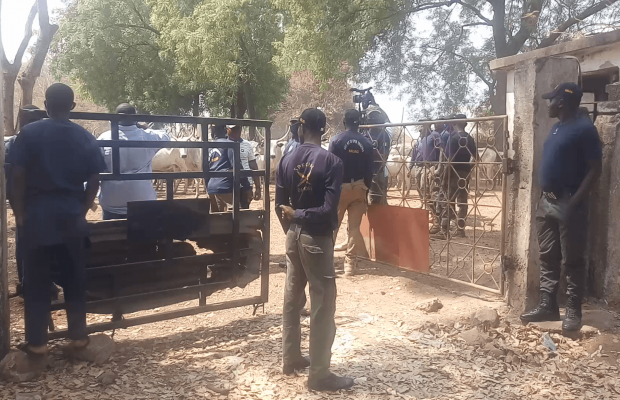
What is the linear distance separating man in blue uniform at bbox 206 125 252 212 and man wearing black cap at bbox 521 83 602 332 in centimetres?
384

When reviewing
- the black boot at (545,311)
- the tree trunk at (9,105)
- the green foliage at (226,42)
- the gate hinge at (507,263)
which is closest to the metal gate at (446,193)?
the gate hinge at (507,263)

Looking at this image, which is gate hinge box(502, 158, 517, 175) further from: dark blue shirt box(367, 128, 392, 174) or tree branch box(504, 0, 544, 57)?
tree branch box(504, 0, 544, 57)

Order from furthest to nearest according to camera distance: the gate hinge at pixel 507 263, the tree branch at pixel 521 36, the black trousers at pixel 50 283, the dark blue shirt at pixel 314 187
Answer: the tree branch at pixel 521 36 → the gate hinge at pixel 507 263 → the black trousers at pixel 50 283 → the dark blue shirt at pixel 314 187

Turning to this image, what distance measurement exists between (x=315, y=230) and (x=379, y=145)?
492cm

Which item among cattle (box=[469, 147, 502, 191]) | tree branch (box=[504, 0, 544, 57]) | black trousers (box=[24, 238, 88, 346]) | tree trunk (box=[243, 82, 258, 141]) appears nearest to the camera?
black trousers (box=[24, 238, 88, 346])

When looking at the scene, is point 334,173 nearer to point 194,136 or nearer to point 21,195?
point 21,195

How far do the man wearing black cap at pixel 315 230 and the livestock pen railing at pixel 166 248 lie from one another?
1.23m

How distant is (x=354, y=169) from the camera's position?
7.21 metres

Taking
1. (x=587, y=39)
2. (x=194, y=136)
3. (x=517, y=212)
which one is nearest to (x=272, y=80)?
(x=194, y=136)

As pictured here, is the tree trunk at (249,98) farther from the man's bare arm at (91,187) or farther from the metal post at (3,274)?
the metal post at (3,274)

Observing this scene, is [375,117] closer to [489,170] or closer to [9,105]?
[9,105]

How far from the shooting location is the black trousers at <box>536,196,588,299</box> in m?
5.04

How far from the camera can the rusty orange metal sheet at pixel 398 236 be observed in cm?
698

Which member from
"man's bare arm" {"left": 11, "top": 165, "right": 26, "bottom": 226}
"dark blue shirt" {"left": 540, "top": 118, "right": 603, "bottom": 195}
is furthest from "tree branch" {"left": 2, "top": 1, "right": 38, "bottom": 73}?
"dark blue shirt" {"left": 540, "top": 118, "right": 603, "bottom": 195}
